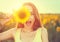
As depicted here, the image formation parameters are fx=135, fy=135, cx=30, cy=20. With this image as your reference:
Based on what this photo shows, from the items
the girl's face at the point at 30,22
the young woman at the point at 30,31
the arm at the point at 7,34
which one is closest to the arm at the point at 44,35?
the young woman at the point at 30,31

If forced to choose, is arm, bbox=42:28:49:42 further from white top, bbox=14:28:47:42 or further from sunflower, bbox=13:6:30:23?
sunflower, bbox=13:6:30:23

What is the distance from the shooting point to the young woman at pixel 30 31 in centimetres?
120

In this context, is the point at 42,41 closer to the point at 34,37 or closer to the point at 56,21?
the point at 34,37

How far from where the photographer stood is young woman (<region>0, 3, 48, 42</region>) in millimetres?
1203

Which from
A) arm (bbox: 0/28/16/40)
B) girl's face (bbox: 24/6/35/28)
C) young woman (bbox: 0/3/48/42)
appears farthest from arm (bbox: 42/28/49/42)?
arm (bbox: 0/28/16/40)

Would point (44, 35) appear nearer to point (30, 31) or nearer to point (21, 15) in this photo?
point (30, 31)

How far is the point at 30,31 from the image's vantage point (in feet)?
4.00

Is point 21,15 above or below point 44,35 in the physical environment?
above

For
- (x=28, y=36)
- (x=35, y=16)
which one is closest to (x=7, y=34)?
(x=28, y=36)

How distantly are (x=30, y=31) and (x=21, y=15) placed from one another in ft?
0.55

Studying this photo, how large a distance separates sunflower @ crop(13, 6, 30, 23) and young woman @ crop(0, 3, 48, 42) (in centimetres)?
3

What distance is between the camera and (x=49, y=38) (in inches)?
47.4

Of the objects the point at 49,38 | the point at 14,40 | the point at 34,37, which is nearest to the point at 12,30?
the point at 14,40

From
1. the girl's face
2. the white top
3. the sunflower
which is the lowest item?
the white top
